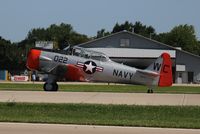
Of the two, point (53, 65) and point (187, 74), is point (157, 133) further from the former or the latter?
point (187, 74)

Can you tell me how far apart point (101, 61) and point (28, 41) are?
12266 centimetres

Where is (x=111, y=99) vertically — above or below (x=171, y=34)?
below

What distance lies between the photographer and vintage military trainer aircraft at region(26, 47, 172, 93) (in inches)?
980

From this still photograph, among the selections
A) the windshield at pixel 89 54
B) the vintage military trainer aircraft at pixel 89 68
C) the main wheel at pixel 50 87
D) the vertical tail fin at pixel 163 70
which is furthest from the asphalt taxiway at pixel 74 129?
the vertical tail fin at pixel 163 70

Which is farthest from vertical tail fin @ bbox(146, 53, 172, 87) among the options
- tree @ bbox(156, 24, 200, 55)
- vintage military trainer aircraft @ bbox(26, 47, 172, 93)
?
tree @ bbox(156, 24, 200, 55)

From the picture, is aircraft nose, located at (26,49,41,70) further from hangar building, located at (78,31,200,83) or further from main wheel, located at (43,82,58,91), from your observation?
hangar building, located at (78,31,200,83)

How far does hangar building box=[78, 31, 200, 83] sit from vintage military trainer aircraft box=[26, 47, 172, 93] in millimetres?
45993

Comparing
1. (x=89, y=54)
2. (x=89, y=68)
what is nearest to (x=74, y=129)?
(x=89, y=68)

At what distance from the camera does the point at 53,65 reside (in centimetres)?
2502

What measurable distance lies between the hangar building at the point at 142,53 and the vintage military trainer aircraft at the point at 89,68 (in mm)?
45993

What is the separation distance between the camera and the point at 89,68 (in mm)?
24875

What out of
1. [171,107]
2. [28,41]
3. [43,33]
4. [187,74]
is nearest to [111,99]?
[171,107]

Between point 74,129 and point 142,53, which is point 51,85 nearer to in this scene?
point 74,129

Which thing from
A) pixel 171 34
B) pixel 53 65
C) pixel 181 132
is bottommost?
pixel 181 132
